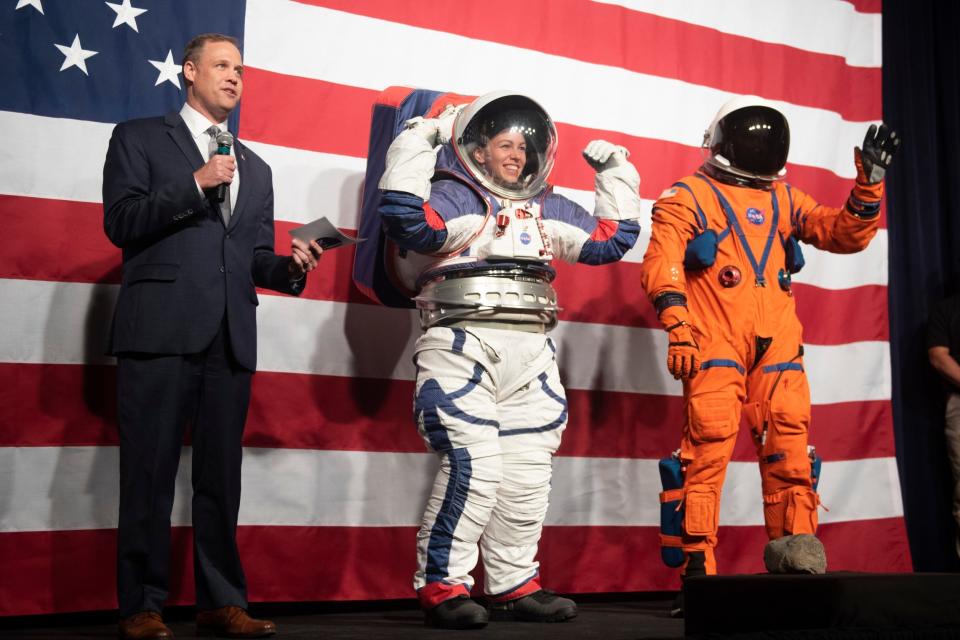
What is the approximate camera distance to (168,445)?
2424mm

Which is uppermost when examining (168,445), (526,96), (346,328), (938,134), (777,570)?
(938,134)

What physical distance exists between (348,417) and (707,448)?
1.19 metres

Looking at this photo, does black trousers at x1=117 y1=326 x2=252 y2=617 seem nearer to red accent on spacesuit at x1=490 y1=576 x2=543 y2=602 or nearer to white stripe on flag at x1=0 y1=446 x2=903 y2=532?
white stripe on flag at x1=0 y1=446 x2=903 y2=532

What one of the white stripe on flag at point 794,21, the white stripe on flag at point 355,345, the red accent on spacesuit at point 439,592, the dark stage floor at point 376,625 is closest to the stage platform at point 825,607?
the dark stage floor at point 376,625

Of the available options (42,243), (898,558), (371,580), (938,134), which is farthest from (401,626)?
(938,134)

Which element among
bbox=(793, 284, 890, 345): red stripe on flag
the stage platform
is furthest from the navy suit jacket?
bbox=(793, 284, 890, 345): red stripe on flag

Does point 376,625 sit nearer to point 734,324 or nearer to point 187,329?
point 187,329

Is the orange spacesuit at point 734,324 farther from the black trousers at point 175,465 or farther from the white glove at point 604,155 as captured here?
the black trousers at point 175,465

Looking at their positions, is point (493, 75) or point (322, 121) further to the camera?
point (493, 75)

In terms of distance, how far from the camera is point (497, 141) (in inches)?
112

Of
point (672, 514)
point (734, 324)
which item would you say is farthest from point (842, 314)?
point (672, 514)

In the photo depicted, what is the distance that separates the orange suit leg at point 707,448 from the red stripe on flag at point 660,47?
155cm

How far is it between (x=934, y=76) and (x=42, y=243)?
3942 mm

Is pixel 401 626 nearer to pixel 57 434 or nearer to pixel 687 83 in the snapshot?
pixel 57 434
